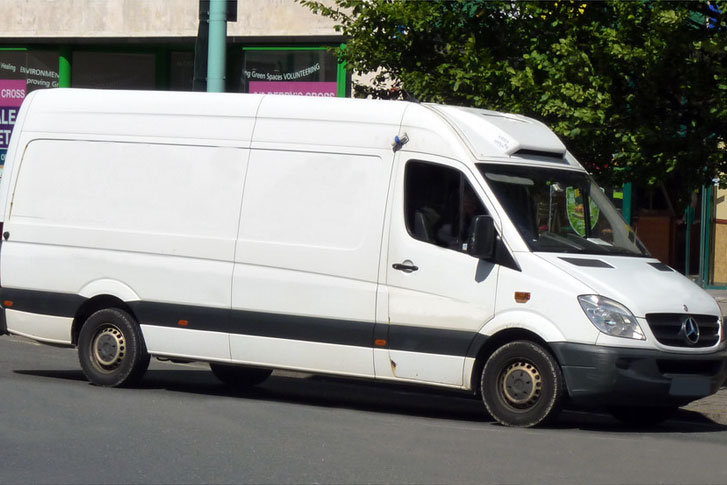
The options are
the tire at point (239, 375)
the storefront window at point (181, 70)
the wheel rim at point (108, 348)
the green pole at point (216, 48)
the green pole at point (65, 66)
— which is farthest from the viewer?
the green pole at point (65, 66)

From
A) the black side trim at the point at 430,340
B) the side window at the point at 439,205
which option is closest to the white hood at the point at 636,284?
the side window at the point at 439,205

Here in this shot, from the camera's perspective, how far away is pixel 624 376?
28.9 feet

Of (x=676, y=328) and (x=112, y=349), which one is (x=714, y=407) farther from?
(x=112, y=349)

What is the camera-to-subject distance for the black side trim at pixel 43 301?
428 inches

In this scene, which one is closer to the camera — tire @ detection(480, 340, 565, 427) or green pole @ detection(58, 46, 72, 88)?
tire @ detection(480, 340, 565, 427)

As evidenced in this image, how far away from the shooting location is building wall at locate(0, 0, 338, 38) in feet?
65.2

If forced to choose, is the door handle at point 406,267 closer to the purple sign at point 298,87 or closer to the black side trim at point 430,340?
the black side trim at point 430,340

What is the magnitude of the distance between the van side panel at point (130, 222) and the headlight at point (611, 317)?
2.89m

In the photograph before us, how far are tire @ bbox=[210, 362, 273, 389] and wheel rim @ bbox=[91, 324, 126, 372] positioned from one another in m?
1.02

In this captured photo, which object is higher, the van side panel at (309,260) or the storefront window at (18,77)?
the storefront window at (18,77)

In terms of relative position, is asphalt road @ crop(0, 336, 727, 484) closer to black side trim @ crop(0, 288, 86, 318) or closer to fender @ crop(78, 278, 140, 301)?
black side trim @ crop(0, 288, 86, 318)

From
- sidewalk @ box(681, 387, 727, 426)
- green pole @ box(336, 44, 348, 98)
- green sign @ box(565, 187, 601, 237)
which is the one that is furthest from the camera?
green pole @ box(336, 44, 348, 98)

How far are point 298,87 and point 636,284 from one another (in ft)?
38.0

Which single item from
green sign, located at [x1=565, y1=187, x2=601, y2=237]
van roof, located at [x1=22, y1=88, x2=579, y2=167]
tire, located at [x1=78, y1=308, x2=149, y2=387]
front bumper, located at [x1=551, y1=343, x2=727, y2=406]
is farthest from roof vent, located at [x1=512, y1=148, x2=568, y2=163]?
tire, located at [x1=78, y1=308, x2=149, y2=387]
